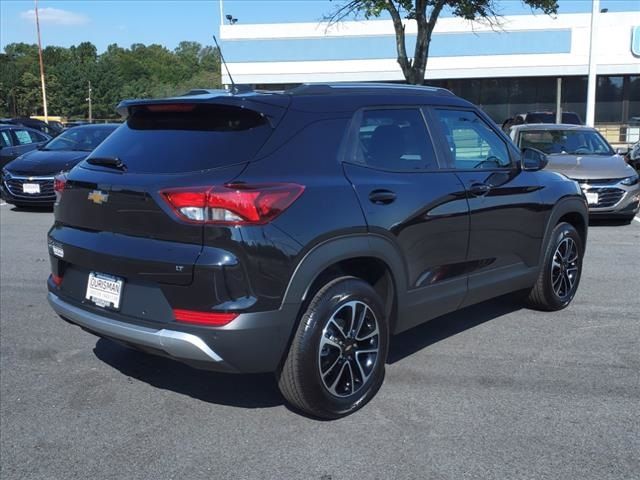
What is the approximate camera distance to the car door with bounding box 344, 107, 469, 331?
381 cm

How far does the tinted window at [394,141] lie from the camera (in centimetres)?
392

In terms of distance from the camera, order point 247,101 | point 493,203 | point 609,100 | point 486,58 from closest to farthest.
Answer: point 247,101
point 493,203
point 486,58
point 609,100

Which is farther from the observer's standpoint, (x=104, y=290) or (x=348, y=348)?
(x=348, y=348)

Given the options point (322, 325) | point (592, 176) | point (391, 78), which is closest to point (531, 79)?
point (391, 78)

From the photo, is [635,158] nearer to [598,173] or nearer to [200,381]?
[598,173]

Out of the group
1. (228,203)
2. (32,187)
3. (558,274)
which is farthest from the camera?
(32,187)

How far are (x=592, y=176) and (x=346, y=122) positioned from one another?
24.4 feet

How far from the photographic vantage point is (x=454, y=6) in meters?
16.5

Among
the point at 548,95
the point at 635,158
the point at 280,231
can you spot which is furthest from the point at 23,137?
the point at 548,95

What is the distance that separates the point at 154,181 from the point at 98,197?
0.45 m

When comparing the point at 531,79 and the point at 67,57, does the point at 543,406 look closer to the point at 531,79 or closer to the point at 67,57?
the point at 531,79

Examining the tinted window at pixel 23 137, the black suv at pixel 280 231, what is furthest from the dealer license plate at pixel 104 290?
the tinted window at pixel 23 137

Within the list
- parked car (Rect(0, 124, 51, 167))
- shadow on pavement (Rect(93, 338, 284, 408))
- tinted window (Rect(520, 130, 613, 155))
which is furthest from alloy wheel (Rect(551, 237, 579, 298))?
parked car (Rect(0, 124, 51, 167))

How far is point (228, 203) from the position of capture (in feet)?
10.5
